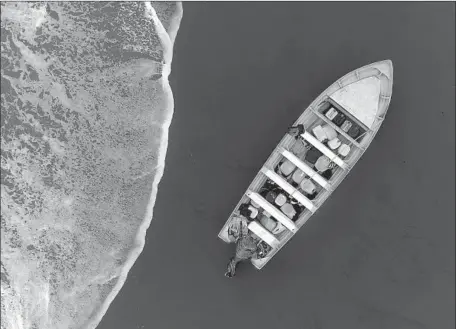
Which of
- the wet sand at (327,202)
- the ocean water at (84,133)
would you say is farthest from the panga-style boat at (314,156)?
the ocean water at (84,133)

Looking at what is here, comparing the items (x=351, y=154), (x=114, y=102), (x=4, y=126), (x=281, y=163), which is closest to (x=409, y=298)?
(x=351, y=154)

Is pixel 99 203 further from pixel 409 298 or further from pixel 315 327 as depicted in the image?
pixel 409 298

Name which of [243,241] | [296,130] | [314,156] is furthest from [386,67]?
[243,241]

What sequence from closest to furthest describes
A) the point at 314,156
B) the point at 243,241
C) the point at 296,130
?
the point at 296,130 < the point at 243,241 < the point at 314,156

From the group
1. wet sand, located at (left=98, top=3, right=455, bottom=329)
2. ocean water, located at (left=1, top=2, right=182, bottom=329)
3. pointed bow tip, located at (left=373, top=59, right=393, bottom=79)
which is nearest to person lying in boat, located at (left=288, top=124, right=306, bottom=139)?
wet sand, located at (left=98, top=3, right=455, bottom=329)

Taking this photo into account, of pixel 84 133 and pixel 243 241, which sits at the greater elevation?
pixel 243 241

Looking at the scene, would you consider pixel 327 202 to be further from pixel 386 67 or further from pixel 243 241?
pixel 386 67

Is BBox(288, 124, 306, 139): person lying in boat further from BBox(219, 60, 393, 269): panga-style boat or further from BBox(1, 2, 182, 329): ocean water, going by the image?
BBox(1, 2, 182, 329): ocean water
